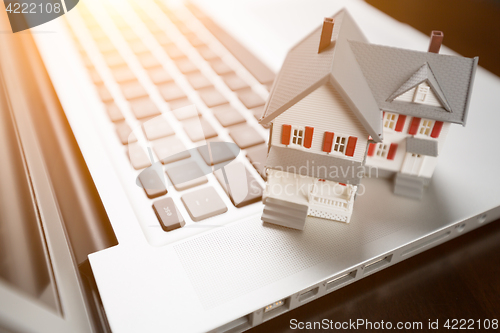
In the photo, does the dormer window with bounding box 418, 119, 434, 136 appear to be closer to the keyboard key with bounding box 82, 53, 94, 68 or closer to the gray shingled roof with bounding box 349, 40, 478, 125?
the gray shingled roof with bounding box 349, 40, 478, 125

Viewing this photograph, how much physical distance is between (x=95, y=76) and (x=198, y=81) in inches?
22.5

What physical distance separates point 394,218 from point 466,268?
1.20 feet

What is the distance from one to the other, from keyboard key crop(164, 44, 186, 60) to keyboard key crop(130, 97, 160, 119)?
406 mm

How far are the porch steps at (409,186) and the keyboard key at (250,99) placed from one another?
776mm

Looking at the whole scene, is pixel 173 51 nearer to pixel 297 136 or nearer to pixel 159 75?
pixel 159 75

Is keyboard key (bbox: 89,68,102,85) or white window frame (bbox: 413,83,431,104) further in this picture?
keyboard key (bbox: 89,68,102,85)

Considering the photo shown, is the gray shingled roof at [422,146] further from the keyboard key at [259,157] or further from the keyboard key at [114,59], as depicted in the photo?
the keyboard key at [114,59]

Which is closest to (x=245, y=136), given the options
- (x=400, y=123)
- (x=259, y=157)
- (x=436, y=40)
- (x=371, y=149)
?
(x=259, y=157)

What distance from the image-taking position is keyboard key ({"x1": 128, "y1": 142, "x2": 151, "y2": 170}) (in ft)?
5.74

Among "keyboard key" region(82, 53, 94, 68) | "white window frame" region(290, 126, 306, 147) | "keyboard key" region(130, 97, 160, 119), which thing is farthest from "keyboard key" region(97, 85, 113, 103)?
"white window frame" region(290, 126, 306, 147)

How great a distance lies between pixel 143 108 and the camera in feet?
6.49

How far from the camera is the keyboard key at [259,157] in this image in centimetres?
178

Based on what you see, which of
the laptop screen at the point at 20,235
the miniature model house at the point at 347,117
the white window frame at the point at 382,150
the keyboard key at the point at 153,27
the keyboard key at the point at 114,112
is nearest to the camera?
the laptop screen at the point at 20,235

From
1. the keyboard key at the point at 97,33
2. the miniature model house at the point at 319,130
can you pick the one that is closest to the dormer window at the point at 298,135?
the miniature model house at the point at 319,130
